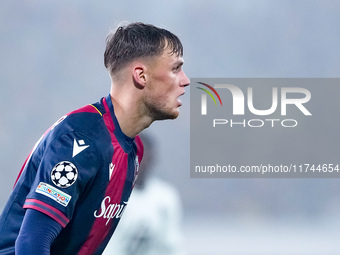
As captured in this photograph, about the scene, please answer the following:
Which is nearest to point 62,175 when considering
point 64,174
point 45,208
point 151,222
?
point 64,174

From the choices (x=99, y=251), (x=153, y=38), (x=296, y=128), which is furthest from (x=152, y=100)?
(x=296, y=128)

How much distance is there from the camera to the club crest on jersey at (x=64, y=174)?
2.17m

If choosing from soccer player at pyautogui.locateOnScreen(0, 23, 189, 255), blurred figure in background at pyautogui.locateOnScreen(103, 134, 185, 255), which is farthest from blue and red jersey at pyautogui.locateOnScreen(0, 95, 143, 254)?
blurred figure in background at pyautogui.locateOnScreen(103, 134, 185, 255)

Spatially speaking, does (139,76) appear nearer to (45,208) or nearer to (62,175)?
(62,175)

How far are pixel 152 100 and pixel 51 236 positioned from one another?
0.81 m

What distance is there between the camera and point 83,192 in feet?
7.79

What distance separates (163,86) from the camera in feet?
8.55

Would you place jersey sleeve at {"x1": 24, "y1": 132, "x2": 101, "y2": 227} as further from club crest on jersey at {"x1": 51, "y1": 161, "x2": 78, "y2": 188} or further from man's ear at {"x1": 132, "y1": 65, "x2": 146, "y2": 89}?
man's ear at {"x1": 132, "y1": 65, "x2": 146, "y2": 89}

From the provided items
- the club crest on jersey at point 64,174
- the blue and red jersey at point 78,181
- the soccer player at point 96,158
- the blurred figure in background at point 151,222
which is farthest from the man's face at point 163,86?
the blurred figure in background at point 151,222

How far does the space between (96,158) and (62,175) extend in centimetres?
20

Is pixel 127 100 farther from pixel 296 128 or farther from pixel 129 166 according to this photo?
pixel 296 128

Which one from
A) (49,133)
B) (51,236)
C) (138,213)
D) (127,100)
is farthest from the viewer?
(138,213)

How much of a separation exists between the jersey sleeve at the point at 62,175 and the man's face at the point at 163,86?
16.5 inches

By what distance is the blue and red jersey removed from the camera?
7.15 ft
